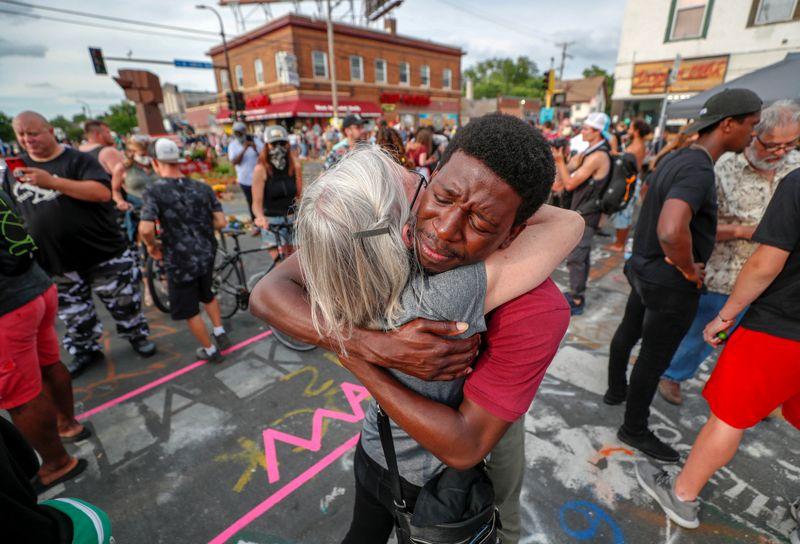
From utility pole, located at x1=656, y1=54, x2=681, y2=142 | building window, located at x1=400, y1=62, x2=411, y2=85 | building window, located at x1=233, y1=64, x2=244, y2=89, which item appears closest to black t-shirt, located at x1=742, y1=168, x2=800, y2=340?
utility pole, located at x1=656, y1=54, x2=681, y2=142

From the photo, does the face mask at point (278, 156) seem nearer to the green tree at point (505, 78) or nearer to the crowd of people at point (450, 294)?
the crowd of people at point (450, 294)

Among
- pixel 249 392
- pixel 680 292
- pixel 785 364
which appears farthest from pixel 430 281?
pixel 249 392

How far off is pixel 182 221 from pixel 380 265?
306 cm

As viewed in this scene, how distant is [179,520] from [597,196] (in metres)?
4.89

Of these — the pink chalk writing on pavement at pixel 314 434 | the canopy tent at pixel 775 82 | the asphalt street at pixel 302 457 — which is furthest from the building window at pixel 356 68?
the pink chalk writing on pavement at pixel 314 434

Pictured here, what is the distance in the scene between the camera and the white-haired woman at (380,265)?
2.98ft

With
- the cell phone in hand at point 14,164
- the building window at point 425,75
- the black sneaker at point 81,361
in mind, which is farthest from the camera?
the building window at point 425,75

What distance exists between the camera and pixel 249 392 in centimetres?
327

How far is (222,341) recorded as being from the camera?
12.6 ft

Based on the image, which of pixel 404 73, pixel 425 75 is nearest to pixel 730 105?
pixel 404 73

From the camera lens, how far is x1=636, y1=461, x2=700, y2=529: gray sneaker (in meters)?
2.03

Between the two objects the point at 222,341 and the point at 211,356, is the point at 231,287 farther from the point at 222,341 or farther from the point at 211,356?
the point at 211,356

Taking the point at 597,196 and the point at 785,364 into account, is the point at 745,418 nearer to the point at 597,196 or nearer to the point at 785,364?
the point at 785,364

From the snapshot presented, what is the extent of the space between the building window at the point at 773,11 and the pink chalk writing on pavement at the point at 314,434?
19283 mm
